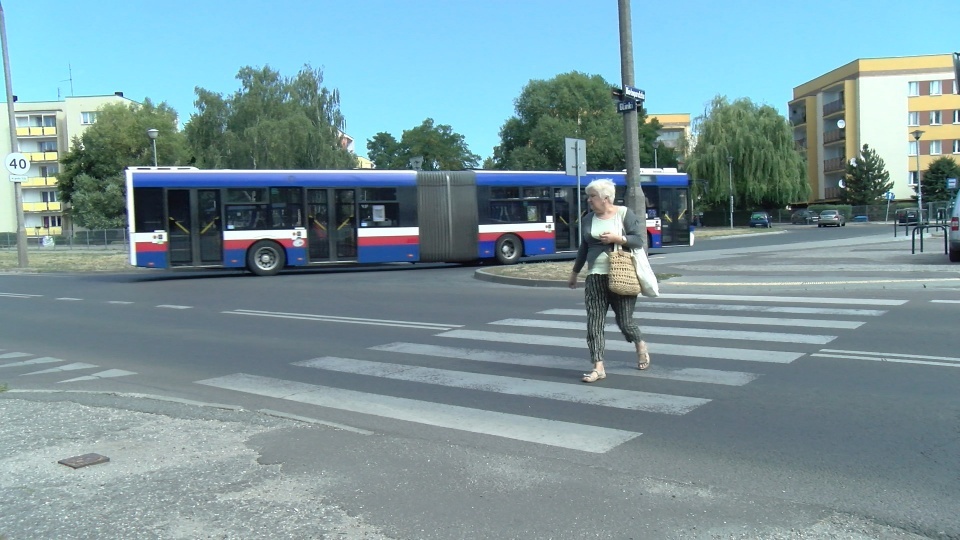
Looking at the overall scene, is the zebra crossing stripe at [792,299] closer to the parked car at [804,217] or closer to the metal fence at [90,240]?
the metal fence at [90,240]

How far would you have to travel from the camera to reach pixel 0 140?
84.8 m

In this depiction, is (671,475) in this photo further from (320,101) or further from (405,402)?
(320,101)

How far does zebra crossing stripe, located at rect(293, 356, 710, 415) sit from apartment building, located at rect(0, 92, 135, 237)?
3493 inches

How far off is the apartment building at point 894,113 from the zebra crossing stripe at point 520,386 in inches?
3019

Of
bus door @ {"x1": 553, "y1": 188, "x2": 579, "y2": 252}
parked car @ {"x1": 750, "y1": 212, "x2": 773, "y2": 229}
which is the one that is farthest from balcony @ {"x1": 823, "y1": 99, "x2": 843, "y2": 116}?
bus door @ {"x1": 553, "y1": 188, "x2": 579, "y2": 252}

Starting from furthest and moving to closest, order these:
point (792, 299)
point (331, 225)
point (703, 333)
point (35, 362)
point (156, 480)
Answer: point (331, 225) < point (792, 299) < point (703, 333) < point (35, 362) < point (156, 480)

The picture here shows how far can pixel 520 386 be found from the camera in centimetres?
725

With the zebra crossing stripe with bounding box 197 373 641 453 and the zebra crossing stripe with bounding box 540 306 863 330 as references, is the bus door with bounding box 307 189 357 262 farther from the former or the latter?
the zebra crossing stripe with bounding box 197 373 641 453

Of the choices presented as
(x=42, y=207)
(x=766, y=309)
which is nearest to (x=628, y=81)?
(x=766, y=309)

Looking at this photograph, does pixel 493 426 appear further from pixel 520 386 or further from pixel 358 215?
pixel 358 215

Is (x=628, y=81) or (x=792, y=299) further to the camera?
(x=628, y=81)

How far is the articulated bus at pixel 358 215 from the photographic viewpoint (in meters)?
21.8

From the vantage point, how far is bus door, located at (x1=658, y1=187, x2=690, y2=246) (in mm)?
26688

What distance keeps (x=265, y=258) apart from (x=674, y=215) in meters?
13.5
